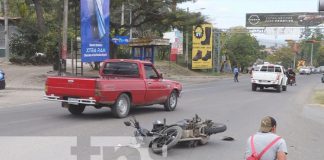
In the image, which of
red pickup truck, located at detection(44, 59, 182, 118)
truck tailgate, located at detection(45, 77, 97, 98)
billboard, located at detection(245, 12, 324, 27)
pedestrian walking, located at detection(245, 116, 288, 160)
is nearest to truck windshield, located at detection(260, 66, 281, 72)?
red pickup truck, located at detection(44, 59, 182, 118)

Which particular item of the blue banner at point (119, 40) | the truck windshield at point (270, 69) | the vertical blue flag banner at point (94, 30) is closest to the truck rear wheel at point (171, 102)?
the vertical blue flag banner at point (94, 30)

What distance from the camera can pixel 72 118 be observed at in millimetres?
14586

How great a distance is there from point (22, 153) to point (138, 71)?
7.31 meters

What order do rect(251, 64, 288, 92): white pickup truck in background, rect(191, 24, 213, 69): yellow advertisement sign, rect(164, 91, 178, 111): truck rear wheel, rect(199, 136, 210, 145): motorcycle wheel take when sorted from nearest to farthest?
rect(199, 136, 210, 145): motorcycle wheel
rect(164, 91, 178, 111): truck rear wheel
rect(251, 64, 288, 92): white pickup truck in background
rect(191, 24, 213, 69): yellow advertisement sign

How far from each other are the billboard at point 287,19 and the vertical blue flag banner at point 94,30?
49186mm

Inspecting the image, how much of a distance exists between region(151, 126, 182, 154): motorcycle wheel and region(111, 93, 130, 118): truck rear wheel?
16.4ft

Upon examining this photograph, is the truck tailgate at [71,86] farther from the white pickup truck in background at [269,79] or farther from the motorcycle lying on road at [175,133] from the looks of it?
the white pickup truck in background at [269,79]

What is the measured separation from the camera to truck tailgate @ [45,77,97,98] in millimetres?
13867

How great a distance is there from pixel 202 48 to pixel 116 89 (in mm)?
52201

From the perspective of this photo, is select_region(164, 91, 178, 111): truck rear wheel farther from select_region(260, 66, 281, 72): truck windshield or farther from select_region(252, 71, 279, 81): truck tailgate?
select_region(260, 66, 281, 72): truck windshield

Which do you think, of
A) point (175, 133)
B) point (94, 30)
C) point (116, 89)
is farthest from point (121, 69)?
point (94, 30)

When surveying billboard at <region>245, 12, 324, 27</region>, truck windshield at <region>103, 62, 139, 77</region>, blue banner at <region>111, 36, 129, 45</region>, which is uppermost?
billboard at <region>245, 12, 324, 27</region>

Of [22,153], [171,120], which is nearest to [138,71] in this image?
[171,120]

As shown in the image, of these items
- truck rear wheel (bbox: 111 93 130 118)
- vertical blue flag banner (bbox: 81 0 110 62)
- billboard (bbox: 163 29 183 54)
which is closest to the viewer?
truck rear wheel (bbox: 111 93 130 118)
